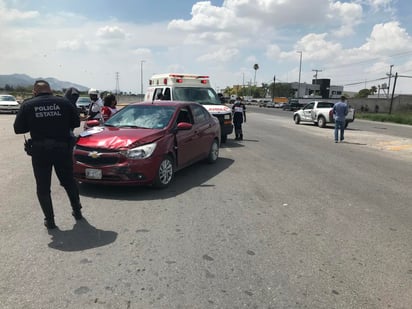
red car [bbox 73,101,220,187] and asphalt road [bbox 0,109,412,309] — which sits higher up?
red car [bbox 73,101,220,187]

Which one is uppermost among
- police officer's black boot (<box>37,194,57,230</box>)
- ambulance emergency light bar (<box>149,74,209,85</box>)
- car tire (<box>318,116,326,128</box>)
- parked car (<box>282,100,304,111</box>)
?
ambulance emergency light bar (<box>149,74,209,85</box>)

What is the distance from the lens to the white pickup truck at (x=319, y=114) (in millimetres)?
24619

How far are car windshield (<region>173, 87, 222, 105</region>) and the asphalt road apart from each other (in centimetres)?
590

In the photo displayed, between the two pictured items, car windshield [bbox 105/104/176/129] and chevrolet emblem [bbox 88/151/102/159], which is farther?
car windshield [bbox 105/104/176/129]

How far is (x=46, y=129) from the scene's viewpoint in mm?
4773

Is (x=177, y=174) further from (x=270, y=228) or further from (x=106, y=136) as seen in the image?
(x=270, y=228)

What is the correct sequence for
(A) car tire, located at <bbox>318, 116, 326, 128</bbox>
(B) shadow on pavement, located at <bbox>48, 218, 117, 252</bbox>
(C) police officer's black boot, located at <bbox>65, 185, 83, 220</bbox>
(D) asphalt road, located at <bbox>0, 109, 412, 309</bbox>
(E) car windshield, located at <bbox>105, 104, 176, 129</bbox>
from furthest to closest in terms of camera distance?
1. (A) car tire, located at <bbox>318, 116, 326, 128</bbox>
2. (E) car windshield, located at <bbox>105, 104, 176, 129</bbox>
3. (C) police officer's black boot, located at <bbox>65, 185, 83, 220</bbox>
4. (B) shadow on pavement, located at <bbox>48, 218, 117, 252</bbox>
5. (D) asphalt road, located at <bbox>0, 109, 412, 309</bbox>

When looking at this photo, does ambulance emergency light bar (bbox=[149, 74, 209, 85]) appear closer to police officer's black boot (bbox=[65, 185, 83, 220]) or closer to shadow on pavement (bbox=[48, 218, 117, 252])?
police officer's black boot (bbox=[65, 185, 83, 220])

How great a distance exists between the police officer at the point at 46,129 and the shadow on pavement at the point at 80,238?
284 millimetres

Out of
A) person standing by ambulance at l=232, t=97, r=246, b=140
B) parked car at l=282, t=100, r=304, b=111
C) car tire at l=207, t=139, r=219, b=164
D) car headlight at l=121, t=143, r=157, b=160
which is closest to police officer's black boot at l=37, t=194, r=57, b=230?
car headlight at l=121, t=143, r=157, b=160

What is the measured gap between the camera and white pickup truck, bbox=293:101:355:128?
24619 millimetres

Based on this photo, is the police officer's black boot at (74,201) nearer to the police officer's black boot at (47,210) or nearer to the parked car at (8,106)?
the police officer's black boot at (47,210)

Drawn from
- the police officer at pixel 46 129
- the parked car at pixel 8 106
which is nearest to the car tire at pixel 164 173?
the police officer at pixel 46 129

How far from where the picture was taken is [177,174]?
8383 millimetres
